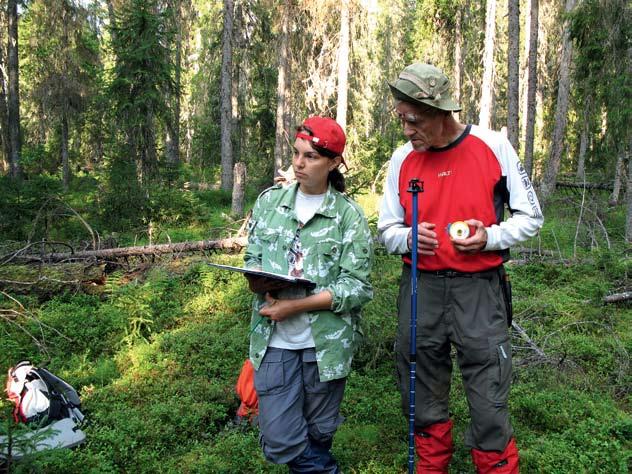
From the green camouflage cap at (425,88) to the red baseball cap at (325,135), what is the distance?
1.27ft

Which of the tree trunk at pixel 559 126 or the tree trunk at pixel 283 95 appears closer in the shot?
the tree trunk at pixel 559 126

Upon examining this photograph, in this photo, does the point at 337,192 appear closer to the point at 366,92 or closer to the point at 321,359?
the point at 321,359

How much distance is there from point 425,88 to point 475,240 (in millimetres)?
839

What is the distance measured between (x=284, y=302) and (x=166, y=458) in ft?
7.58

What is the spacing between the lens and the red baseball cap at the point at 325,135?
119 inches

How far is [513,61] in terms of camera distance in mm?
15039

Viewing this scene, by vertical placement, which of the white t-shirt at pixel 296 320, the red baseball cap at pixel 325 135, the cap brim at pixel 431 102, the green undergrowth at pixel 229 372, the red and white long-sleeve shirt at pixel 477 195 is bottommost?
the green undergrowth at pixel 229 372

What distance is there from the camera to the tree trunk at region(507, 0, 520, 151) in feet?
48.6

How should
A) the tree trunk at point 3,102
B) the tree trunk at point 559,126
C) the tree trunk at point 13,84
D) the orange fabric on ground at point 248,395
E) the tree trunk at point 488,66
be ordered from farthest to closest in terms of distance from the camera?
the tree trunk at point 3,102 → the tree trunk at point 13,84 → the tree trunk at point 488,66 → the tree trunk at point 559,126 → the orange fabric on ground at point 248,395

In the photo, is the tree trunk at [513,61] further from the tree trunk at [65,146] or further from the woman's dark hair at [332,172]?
the tree trunk at [65,146]

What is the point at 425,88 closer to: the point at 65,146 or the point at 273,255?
→ the point at 273,255

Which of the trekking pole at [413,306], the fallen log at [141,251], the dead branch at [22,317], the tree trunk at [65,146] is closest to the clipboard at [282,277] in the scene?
the trekking pole at [413,306]

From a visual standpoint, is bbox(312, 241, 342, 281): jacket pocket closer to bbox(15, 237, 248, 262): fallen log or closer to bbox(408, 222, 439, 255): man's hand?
bbox(408, 222, 439, 255): man's hand

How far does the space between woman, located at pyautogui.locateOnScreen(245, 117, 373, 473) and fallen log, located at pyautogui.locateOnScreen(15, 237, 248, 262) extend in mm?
6570
